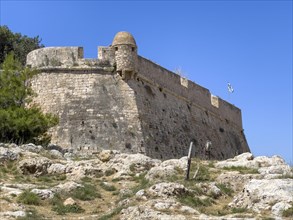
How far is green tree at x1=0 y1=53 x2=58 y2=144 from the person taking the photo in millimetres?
20828

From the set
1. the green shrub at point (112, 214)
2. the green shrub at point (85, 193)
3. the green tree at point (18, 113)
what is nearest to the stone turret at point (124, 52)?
the green tree at point (18, 113)

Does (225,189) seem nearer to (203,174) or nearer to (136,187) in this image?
(203,174)

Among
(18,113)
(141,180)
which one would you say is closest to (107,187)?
(141,180)

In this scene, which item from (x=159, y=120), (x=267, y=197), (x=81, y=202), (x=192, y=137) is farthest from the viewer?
(x=192, y=137)

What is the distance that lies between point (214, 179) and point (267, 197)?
9.79 feet

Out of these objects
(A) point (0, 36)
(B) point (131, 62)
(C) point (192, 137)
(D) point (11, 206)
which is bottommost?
(D) point (11, 206)

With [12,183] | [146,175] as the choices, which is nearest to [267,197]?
[146,175]

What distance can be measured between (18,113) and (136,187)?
27.0ft

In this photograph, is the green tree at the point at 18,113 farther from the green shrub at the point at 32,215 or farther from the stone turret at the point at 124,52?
Answer: the green shrub at the point at 32,215

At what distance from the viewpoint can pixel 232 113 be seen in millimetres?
36562

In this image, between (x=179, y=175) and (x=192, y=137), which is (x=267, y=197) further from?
(x=192, y=137)

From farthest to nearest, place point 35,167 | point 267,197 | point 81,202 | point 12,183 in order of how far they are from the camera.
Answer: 1. point 35,167
2. point 12,183
3. point 81,202
4. point 267,197

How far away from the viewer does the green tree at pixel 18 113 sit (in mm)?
20828

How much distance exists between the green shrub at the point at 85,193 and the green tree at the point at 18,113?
23.2 ft
